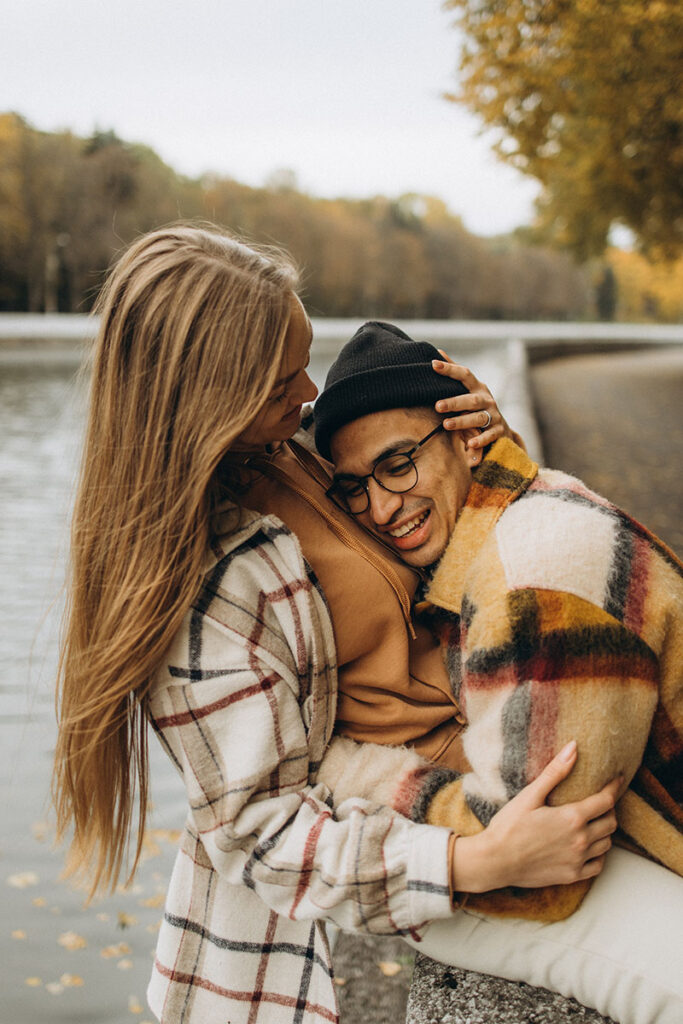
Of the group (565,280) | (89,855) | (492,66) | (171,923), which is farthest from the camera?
(565,280)

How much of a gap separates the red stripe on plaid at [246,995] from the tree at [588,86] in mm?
7694

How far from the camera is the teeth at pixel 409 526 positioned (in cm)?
238

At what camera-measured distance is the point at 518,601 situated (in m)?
1.92

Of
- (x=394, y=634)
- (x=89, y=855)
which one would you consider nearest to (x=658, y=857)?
(x=394, y=634)

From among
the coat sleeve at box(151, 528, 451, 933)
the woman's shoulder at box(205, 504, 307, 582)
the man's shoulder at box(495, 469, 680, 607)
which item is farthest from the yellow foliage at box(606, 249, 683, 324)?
the coat sleeve at box(151, 528, 451, 933)

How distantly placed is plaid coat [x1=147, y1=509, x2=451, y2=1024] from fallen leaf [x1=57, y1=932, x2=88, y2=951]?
2451mm

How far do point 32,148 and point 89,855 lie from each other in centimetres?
6587

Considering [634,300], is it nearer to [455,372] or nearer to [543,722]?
[455,372]

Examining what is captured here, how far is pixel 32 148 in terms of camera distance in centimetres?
6078

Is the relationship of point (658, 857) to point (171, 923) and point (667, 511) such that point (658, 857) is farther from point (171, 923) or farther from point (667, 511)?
point (667, 511)

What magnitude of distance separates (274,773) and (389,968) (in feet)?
6.79

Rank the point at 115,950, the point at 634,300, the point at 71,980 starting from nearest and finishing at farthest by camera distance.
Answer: the point at 71,980
the point at 115,950
the point at 634,300

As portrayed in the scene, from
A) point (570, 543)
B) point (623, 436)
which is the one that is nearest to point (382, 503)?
point (570, 543)

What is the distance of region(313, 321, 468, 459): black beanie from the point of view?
93.0 inches
